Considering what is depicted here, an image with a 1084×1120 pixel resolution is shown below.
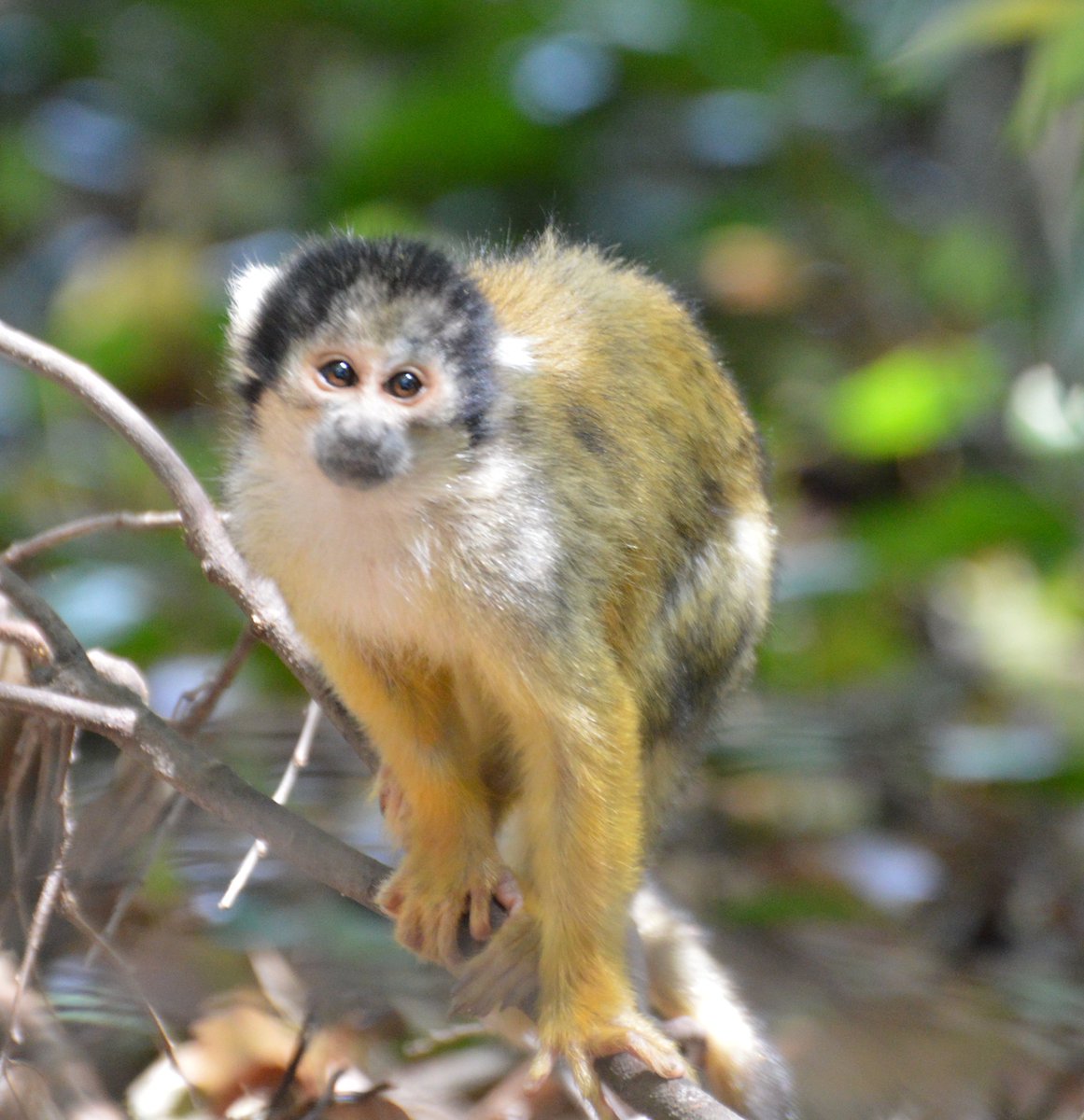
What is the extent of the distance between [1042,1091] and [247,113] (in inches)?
264

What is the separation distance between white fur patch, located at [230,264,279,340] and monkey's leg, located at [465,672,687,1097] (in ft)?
2.50

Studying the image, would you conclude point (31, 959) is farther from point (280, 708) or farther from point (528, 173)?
point (528, 173)

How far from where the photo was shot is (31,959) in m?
2.06

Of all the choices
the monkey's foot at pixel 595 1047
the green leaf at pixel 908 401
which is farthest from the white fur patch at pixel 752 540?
the green leaf at pixel 908 401

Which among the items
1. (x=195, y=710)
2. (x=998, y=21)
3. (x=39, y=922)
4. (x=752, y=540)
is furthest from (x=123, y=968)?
(x=998, y=21)

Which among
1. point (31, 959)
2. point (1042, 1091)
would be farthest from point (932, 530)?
point (31, 959)

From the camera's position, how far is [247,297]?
7.89ft

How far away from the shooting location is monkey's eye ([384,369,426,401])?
223 centimetres

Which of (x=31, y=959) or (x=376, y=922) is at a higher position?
(x=376, y=922)

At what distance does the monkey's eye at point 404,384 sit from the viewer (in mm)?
2230

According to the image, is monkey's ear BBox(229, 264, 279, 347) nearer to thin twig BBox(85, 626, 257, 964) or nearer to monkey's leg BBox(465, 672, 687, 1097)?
thin twig BBox(85, 626, 257, 964)

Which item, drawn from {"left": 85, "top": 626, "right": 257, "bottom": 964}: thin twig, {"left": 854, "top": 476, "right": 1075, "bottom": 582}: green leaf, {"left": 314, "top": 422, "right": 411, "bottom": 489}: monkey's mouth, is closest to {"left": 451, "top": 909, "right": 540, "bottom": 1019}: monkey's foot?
{"left": 85, "top": 626, "right": 257, "bottom": 964}: thin twig

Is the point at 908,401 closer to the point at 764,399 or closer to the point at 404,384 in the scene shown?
the point at 764,399

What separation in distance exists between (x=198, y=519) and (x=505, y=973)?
914 mm
